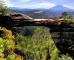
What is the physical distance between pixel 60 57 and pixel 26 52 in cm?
225

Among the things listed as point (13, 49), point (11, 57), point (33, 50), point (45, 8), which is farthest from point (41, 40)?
point (45, 8)

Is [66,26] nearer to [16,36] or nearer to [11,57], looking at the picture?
[16,36]

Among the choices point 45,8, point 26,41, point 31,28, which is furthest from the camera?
point 45,8

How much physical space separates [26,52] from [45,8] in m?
14.4

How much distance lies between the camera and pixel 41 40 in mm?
20281

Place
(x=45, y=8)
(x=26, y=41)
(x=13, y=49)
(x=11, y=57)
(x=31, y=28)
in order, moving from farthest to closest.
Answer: (x=45, y=8) < (x=31, y=28) < (x=26, y=41) < (x=13, y=49) < (x=11, y=57)

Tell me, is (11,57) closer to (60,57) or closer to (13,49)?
(13,49)

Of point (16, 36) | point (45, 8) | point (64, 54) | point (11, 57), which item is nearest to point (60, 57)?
point (64, 54)

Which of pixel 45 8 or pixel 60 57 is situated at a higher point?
pixel 45 8

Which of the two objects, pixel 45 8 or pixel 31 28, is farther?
pixel 45 8

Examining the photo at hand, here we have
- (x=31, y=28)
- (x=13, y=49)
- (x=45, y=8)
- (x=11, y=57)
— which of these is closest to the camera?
(x=11, y=57)

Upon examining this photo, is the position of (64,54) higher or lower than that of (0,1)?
lower

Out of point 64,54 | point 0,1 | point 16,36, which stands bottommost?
point 64,54

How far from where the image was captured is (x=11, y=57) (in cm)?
1714
